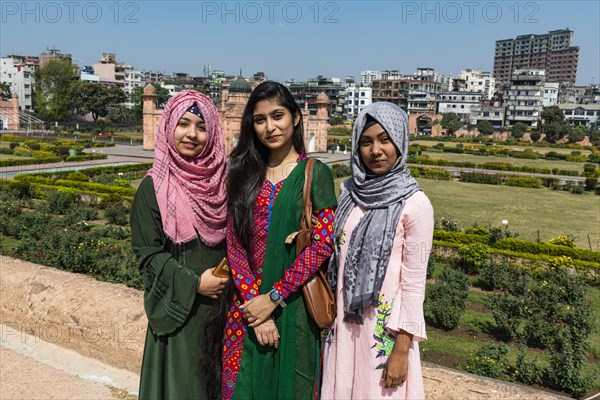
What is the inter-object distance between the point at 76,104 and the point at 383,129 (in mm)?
50038

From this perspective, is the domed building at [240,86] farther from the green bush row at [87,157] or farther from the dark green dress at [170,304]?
the dark green dress at [170,304]

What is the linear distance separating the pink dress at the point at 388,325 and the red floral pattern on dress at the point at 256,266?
0.10 metres

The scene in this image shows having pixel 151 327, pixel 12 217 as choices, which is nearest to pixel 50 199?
pixel 12 217

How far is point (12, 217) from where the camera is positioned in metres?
10.3

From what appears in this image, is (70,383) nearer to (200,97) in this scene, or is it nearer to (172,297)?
(172,297)

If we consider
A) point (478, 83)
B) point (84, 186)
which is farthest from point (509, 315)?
point (478, 83)

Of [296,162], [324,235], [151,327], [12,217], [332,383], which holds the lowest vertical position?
[12,217]

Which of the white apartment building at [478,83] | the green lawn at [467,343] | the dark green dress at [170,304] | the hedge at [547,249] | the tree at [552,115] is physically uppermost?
the white apartment building at [478,83]

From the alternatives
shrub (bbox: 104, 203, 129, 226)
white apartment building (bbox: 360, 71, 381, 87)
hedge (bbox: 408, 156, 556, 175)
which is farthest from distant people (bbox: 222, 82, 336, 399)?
white apartment building (bbox: 360, 71, 381, 87)

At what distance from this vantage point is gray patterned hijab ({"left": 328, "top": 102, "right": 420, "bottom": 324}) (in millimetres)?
1896

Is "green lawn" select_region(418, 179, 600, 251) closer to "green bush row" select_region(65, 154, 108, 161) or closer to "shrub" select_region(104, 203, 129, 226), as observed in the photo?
"shrub" select_region(104, 203, 129, 226)

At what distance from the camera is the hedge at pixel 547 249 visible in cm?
852

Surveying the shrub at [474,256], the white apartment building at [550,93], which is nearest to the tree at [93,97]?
the shrub at [474,256]

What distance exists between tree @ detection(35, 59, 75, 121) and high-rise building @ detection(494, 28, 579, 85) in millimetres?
96735
